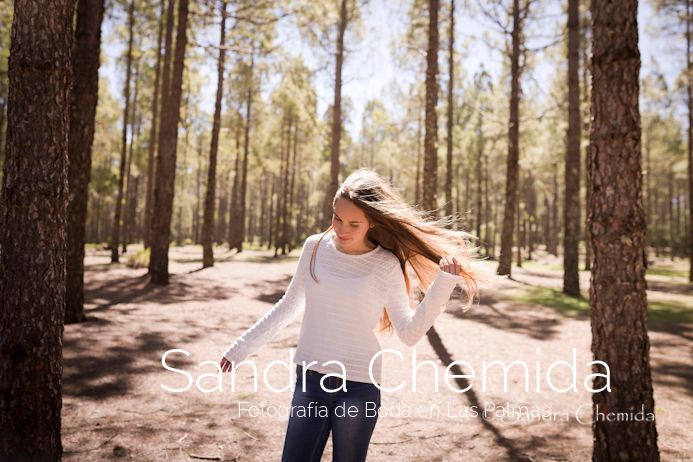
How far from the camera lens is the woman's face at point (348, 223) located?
2.32m

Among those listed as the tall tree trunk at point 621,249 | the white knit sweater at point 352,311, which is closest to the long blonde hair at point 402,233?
the white knit sweater at point 352,311

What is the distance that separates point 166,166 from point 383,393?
34.1ft

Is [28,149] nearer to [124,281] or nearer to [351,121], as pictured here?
[124,281]

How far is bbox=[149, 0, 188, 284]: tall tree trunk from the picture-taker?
13250 millimetres

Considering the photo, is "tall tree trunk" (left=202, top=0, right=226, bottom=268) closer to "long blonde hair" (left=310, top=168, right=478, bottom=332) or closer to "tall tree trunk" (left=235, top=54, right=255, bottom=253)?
"tall tree trunk" (left=235, top=54, right=255, bottom=253)

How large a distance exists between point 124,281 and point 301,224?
1504 inches

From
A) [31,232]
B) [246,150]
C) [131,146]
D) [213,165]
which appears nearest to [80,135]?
[31,232]

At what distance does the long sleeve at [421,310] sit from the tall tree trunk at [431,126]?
24.9ft

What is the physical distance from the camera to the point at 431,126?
1013cm

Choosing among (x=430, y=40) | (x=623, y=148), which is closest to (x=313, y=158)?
(x=430, y=40)

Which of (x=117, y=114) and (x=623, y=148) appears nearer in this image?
(x=623, y=148)

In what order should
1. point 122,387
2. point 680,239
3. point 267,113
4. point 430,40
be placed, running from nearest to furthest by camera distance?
1. point 122,387
2. point 430,40
3. point 267,113
4. point 680,239

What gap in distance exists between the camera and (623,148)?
3143 mm

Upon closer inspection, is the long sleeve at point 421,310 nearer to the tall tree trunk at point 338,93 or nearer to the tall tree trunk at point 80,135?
the tall tree trunk at point 80,135
